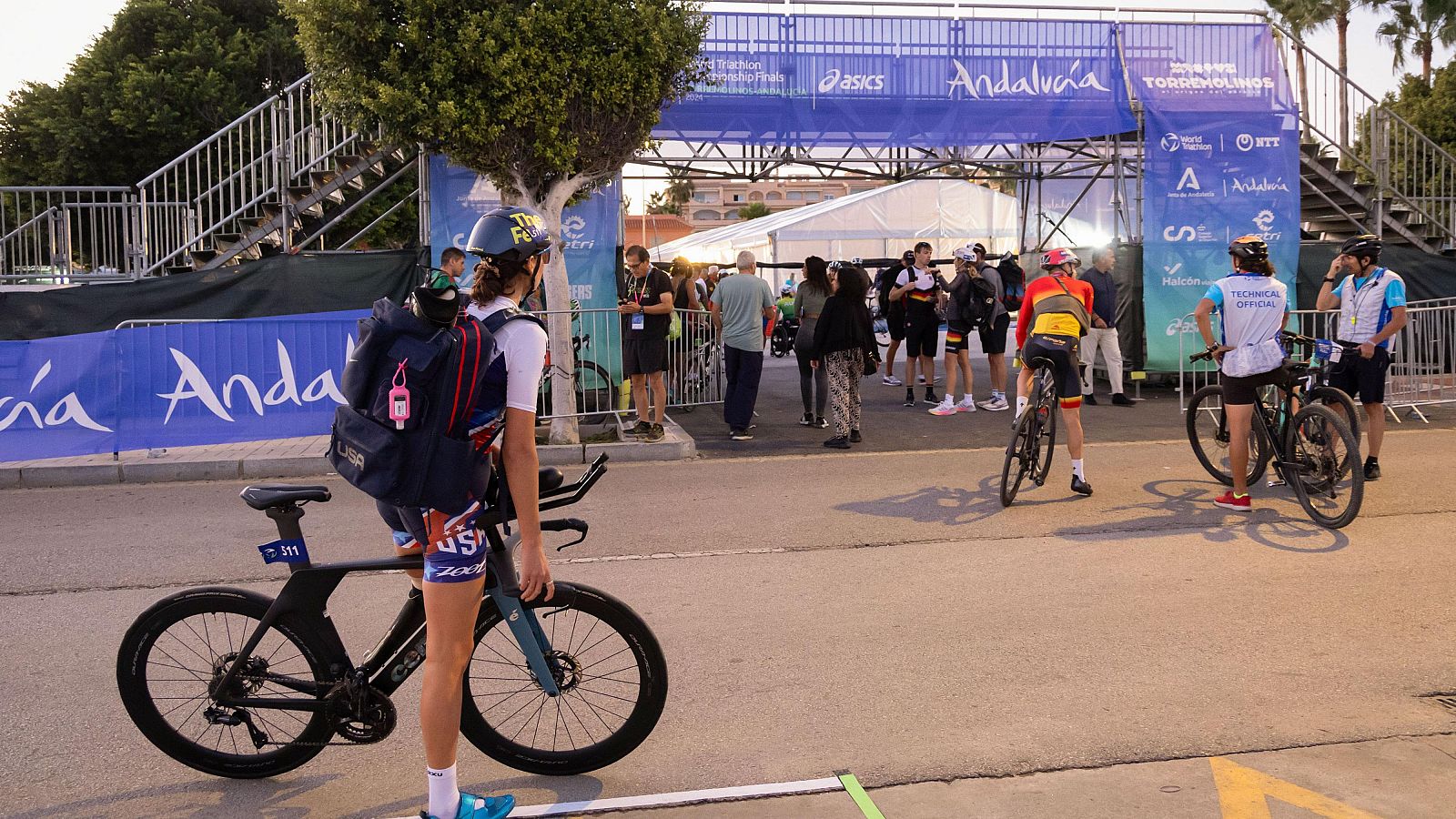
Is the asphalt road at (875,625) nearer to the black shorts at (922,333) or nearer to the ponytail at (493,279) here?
the ponytail at (493,279)

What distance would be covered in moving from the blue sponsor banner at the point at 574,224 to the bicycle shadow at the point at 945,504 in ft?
20.0

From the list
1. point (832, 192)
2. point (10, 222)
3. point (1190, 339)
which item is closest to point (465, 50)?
point (1190, 339)

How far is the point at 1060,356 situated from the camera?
909 centimetres

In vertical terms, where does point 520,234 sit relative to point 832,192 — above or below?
below

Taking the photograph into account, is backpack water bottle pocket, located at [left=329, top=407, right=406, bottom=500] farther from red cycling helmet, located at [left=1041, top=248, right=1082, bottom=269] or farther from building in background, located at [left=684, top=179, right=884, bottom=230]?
building in background, located at [left=684, top=179, right=884, bottom=230]

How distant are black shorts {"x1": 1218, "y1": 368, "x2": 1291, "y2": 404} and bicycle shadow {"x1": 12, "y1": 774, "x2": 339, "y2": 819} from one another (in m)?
6.25

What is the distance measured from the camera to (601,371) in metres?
14.0

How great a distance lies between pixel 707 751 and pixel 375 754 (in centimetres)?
116

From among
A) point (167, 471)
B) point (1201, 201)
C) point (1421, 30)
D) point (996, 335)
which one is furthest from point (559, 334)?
point (1421, 30)

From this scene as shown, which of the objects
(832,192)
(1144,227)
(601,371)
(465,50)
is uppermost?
(832,192)

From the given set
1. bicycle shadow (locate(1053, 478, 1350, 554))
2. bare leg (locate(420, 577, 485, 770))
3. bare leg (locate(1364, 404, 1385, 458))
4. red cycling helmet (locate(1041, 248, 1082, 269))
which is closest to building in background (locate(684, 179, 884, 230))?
bare leg (locate(1364, 404, 1385, 458))

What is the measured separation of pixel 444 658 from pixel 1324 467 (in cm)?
628

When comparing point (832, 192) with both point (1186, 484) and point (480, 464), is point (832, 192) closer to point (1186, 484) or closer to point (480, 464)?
point (1186, 484)

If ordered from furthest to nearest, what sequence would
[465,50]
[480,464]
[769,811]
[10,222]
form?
1. [10,222]
2. [465,50]
3. [769,811]
4. [480,464]
